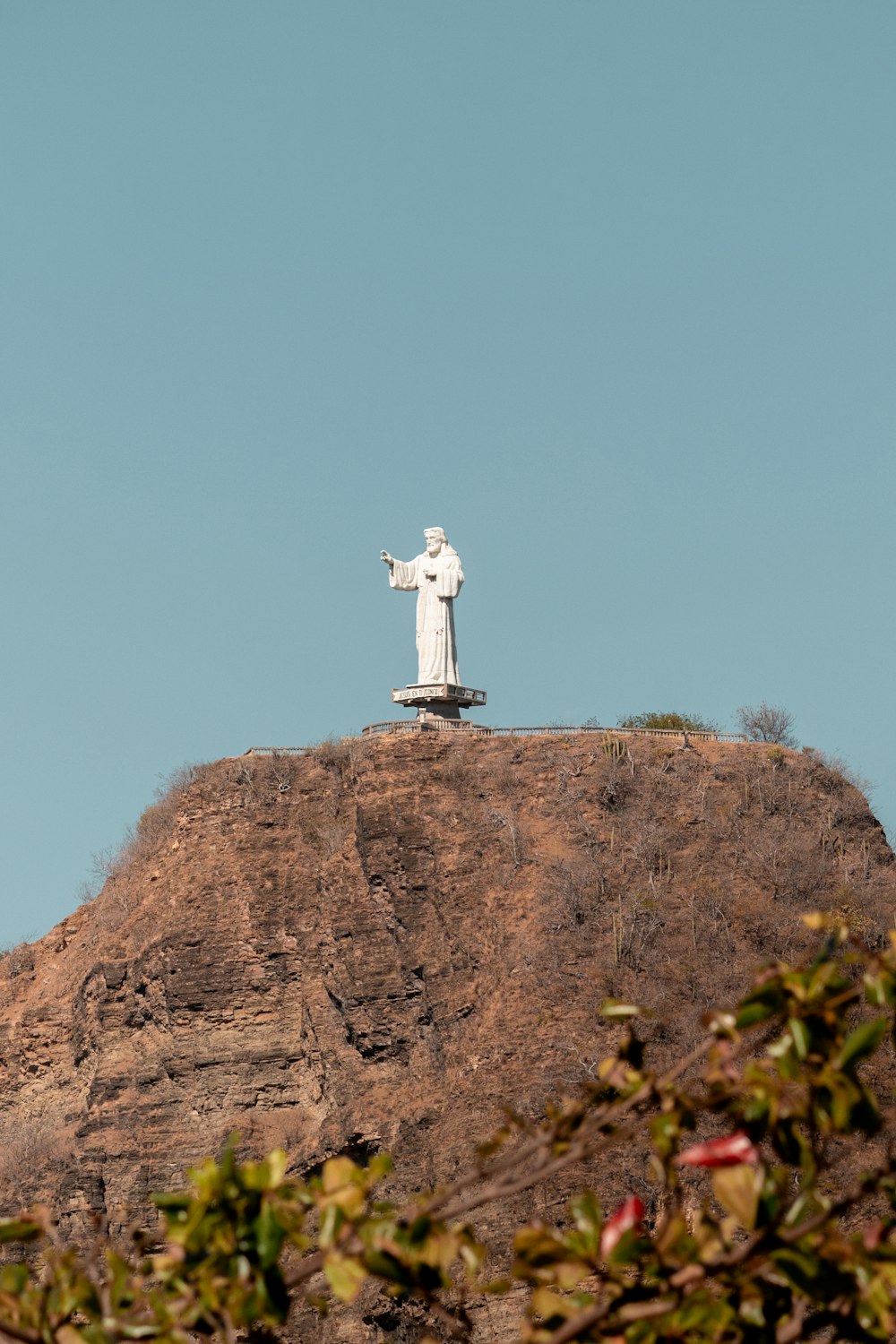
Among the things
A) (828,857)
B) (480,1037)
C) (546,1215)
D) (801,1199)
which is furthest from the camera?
(828,857)

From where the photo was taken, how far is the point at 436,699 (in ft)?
151

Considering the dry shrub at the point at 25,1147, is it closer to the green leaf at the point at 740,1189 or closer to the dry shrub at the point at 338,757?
the dry shrub at the point at 338,757

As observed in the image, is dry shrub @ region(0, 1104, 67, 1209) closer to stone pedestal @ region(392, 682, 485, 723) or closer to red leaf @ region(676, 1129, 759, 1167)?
stone pedestal @ region(392, 682, 485, 723)

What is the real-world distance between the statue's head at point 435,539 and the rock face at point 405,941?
223 inches

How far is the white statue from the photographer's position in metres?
46.7

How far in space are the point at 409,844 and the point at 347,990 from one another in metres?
3.52

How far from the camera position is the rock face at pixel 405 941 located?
39.6 meters

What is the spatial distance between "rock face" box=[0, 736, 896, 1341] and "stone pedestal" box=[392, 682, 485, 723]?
57.0 inches

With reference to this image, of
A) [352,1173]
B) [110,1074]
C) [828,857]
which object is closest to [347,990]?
[110,1074]

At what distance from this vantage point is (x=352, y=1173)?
6.71m

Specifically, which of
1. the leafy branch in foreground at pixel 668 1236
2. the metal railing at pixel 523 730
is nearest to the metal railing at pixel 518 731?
the metal railing at pixel 523 730

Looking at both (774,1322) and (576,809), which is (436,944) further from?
(774,1322)

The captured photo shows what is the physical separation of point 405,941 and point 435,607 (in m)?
8.74

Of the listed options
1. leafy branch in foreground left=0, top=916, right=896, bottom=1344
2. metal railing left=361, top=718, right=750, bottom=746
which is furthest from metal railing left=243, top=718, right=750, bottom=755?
leafy branch in foreground left=0, top=916, right=896, bottom=1344
